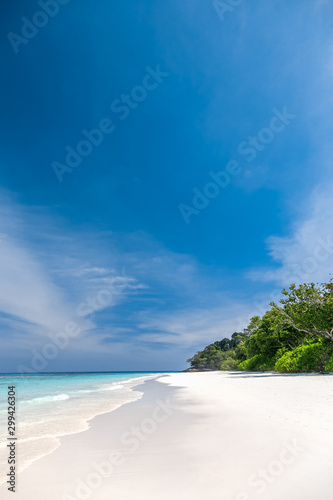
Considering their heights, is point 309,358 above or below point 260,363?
above

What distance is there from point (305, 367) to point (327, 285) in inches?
Answer: 306

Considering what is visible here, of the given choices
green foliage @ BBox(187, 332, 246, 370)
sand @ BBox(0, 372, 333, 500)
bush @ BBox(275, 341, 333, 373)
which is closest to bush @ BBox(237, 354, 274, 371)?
bush @ BBox(275, 341, 333, 373)

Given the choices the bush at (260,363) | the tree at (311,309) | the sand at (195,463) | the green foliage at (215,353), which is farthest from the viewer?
the green foliage at (215,353)

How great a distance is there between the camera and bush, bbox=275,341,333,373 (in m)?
27.3

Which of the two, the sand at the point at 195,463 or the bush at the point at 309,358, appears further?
the bush at the point at 309,358

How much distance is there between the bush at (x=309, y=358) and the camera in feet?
89.6

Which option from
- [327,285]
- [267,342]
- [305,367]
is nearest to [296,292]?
[327,285]

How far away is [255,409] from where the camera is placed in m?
9.52

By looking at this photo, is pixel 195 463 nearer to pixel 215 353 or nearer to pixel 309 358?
pixel 309 358

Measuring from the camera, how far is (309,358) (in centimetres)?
2894

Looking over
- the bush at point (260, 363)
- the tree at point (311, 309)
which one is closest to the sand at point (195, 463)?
the tree at point (311, 309)

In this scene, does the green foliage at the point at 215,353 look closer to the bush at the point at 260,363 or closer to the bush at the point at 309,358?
the bush at the point at 260,363

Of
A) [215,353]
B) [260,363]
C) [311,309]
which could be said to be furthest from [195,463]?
[215,353]

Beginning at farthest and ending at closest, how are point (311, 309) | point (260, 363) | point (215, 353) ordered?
point (215, 353)
point (260, 363)
point (311, 309)
